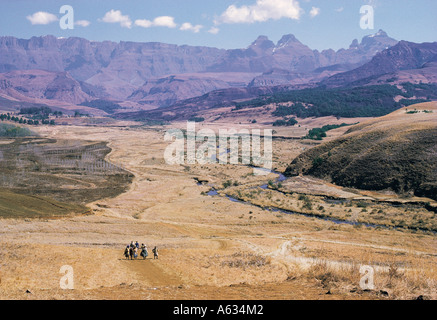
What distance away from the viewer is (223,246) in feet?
120

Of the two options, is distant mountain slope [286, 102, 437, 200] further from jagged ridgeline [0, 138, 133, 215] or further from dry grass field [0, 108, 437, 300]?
jagged ridgeline [0, 138, 133, 215]

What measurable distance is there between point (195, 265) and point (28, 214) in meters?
28.1

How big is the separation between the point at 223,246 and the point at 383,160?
51261 millimetres

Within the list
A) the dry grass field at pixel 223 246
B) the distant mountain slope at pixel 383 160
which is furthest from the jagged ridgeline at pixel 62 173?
the distant mountain slope at pixel 383 160

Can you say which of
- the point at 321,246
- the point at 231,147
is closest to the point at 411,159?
the point at 321,246

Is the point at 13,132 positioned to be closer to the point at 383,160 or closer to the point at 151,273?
the point at 383,160

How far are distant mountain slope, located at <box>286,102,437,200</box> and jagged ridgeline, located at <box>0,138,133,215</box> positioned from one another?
146 feet

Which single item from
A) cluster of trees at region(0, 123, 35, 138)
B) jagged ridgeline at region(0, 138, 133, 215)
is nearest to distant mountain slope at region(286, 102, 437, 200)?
jagged ridgeline at region(0, 138, 133, 215)

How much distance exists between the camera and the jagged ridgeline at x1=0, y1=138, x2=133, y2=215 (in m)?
67.8

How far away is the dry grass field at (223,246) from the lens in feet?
69.2

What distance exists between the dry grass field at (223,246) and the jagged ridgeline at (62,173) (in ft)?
18.5

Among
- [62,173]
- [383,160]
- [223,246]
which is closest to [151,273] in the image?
[223,246]
